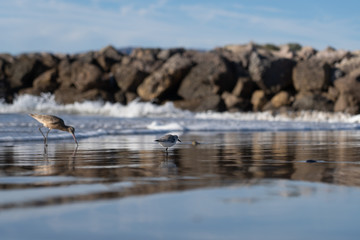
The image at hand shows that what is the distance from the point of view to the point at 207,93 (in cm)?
3300

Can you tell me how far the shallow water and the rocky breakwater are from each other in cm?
2408

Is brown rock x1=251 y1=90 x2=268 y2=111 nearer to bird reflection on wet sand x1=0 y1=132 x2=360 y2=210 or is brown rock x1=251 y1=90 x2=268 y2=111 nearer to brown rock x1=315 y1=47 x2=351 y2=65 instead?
brown rock x1=315 y1=47 x2=351 y2=65

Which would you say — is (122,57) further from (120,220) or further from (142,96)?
(120,220)

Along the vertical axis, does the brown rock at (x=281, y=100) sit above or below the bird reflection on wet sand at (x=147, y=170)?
above

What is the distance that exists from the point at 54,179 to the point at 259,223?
9.75 ft

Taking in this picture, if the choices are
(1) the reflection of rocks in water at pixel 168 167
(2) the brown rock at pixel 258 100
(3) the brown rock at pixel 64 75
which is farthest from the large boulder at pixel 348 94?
(1) the reflection of rocks in water at pixel 168 167

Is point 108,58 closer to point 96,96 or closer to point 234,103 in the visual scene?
point 96,96

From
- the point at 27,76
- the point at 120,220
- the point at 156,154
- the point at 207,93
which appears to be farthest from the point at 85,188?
the point at 27,76

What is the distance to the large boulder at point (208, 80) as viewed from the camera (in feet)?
109

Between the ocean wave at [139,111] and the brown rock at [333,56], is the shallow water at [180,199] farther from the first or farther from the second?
the brown rock at [333,56]

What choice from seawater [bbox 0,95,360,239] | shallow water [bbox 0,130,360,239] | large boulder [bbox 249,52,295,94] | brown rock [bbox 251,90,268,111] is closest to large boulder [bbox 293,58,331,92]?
large boulder [bbox 249,52,295,94]

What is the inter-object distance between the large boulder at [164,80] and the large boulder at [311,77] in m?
6.65

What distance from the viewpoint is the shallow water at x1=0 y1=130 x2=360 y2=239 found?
142 inches

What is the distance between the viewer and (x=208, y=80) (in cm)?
3331
